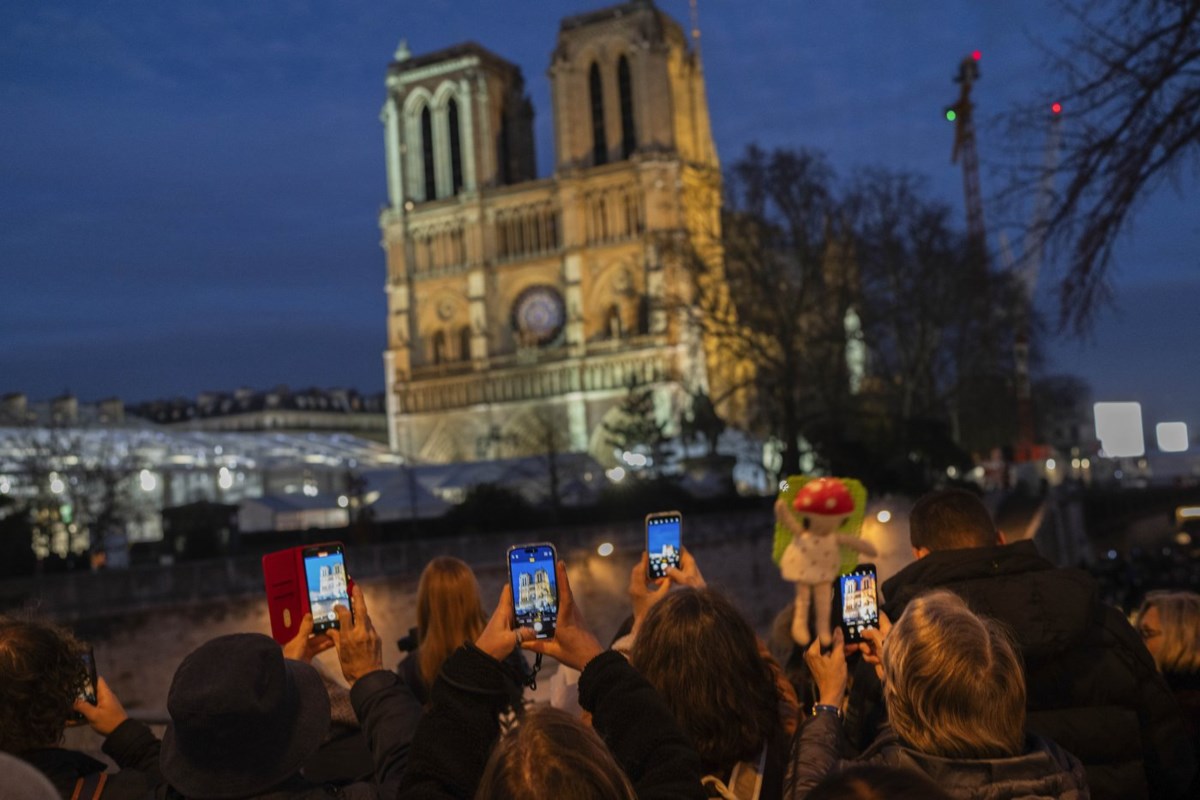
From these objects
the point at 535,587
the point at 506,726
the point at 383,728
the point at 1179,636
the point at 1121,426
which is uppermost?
the point at 1121,426

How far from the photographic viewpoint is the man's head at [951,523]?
451 cm

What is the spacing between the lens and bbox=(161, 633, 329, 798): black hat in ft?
9.40

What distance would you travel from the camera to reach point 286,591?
4082 mm

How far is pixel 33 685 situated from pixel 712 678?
1639 millimetres

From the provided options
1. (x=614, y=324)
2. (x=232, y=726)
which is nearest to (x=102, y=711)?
(x=232, y=726)

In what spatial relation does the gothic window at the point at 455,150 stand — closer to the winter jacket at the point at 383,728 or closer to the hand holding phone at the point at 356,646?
the hand holding phone at the point at 356,646

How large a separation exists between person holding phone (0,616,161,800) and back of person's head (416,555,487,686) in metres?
1.26

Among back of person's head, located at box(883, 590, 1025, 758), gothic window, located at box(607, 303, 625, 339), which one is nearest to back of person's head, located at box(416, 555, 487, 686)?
back of person's head, located at box(883, 590, 1025, 758)

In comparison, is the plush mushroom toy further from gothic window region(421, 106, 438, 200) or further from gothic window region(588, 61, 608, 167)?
gothic window region(421, 106, 438, 200)

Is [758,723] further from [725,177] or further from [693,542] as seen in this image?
[725,177]

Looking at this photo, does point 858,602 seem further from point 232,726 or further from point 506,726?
point 232,726

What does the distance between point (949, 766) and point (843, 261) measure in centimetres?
3490

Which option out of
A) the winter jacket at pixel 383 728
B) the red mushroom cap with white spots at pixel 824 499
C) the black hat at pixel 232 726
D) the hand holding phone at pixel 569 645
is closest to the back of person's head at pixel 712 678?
the hand holding phone at pixel 569 645

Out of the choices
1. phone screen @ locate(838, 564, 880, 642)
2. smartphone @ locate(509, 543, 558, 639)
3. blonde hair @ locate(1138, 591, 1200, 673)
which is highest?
smartphone @ locate(509, 543, 558, 639)
